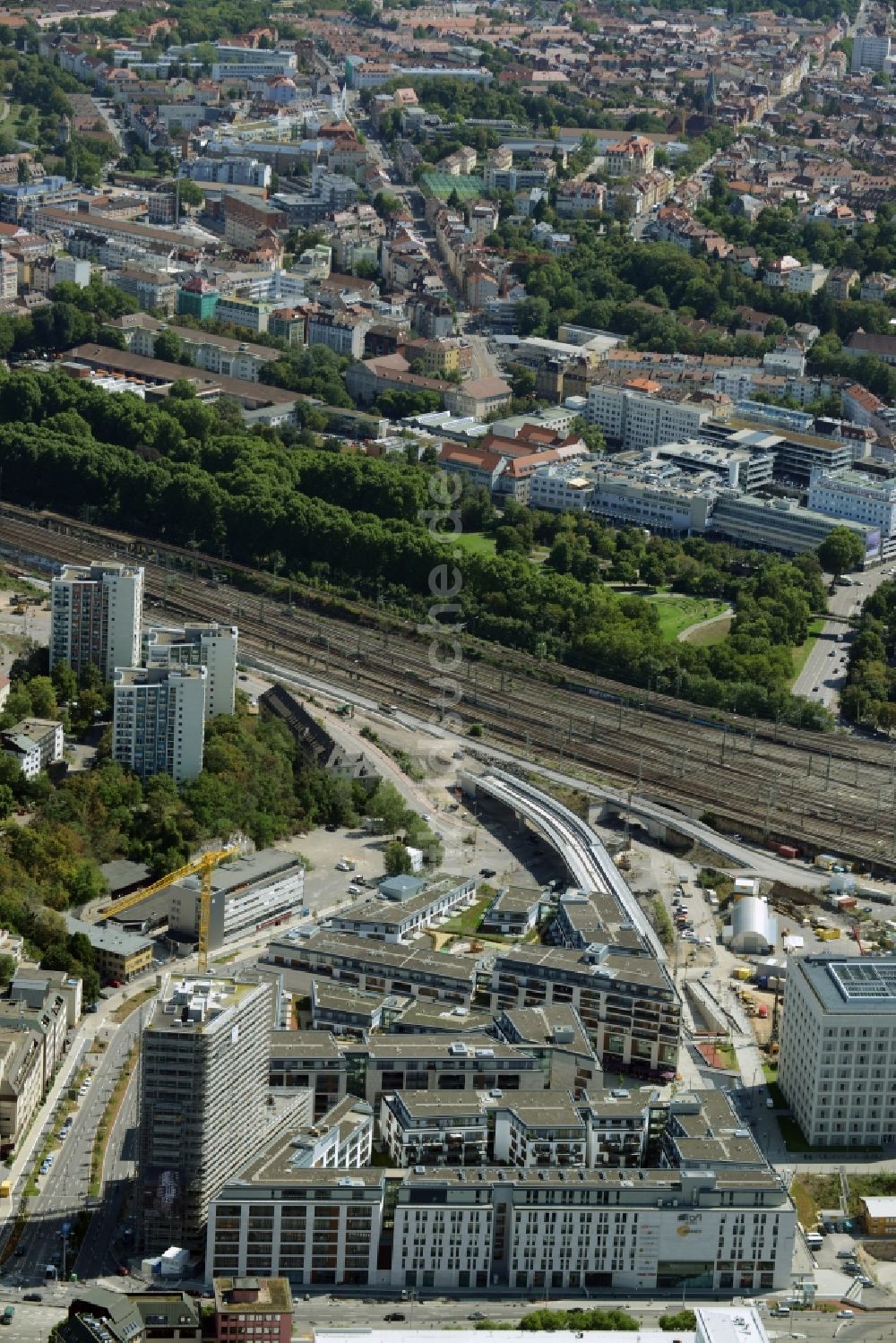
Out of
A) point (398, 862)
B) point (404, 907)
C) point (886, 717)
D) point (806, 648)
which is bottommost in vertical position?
point (806, 648)

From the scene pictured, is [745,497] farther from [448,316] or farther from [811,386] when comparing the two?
[448,316]

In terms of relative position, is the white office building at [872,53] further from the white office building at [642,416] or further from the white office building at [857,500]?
the white office building at [857,500]

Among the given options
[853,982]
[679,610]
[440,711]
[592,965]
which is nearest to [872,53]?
[679,610]

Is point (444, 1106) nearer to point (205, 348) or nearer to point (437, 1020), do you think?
point (437, 1020)

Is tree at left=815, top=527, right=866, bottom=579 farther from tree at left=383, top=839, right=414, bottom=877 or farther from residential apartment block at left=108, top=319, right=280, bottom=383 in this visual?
tree at left=383, top=839, right=414, bottom=877

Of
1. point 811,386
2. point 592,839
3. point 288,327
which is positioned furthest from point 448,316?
point 592,839

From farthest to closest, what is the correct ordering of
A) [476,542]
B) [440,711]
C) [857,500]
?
1. [857,500]
2. [476,542]
3. [440,711]

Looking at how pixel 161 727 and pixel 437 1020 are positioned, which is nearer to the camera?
pixel 437 1020

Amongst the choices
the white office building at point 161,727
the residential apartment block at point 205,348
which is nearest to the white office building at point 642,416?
the residential apartment block at point 205,348
